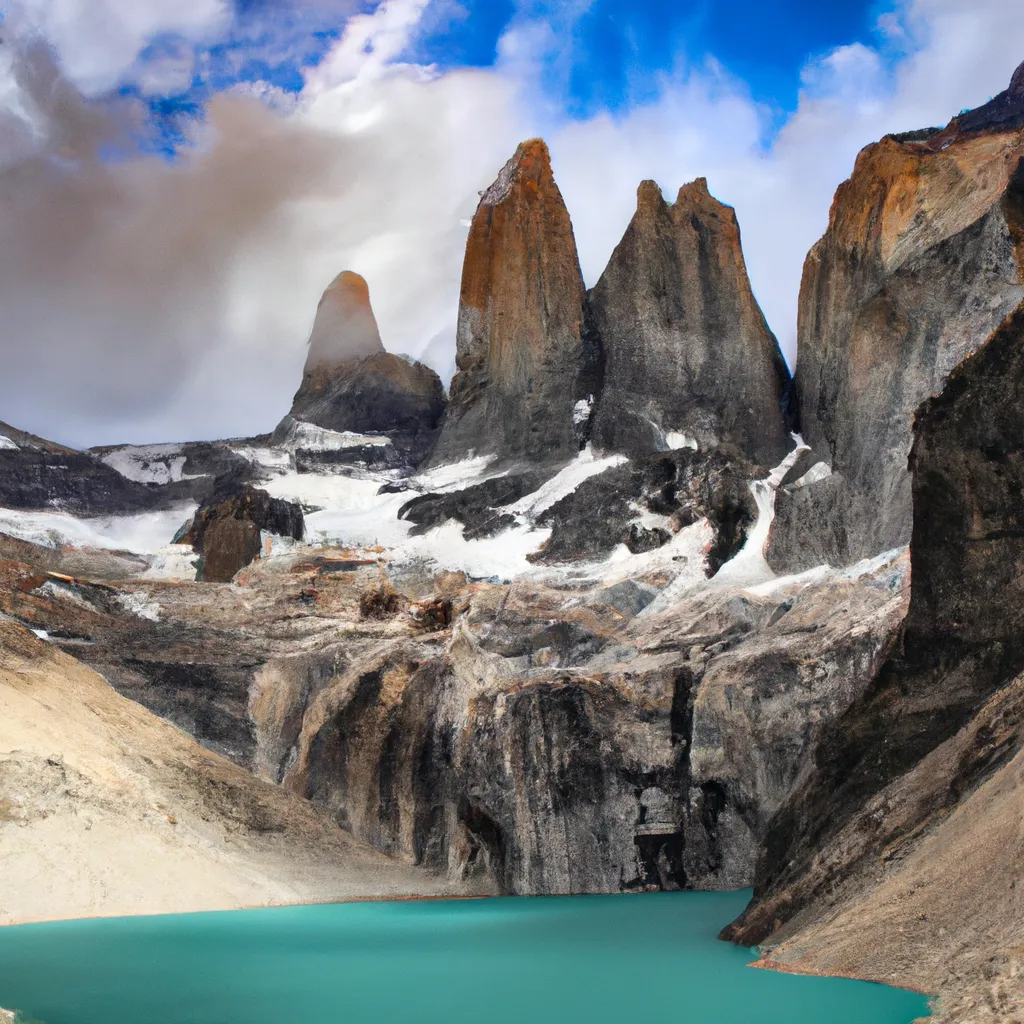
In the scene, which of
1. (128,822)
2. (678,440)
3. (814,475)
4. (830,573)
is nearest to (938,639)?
(128,822)

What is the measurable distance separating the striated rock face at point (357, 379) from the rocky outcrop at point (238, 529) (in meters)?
21.4

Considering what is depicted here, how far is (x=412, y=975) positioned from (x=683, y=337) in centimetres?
4112

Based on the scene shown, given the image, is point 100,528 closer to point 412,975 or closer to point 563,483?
point 563,483

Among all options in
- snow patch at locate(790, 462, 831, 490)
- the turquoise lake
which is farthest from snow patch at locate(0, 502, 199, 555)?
the turquoise lake

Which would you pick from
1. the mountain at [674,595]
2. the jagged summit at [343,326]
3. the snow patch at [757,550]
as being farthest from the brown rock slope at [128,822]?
the jagged summit at [343,326]

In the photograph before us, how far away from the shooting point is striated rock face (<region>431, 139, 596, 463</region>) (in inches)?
2080

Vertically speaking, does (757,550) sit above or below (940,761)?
above

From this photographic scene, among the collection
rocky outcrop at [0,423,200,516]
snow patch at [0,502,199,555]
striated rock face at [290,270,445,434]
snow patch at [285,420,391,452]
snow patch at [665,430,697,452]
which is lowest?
snow patch at [0,502,199,555]

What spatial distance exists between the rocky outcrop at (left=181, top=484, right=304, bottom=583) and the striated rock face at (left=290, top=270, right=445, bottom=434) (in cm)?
2138

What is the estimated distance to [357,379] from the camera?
72500 mm

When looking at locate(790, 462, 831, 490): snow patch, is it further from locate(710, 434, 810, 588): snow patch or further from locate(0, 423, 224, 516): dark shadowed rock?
locate(0, 423, 224, 516): dark shadowed rock

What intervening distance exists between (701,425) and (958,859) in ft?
127

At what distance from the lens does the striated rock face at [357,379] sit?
7038 cm

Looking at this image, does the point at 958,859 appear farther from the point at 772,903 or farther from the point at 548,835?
the point at 548,835
